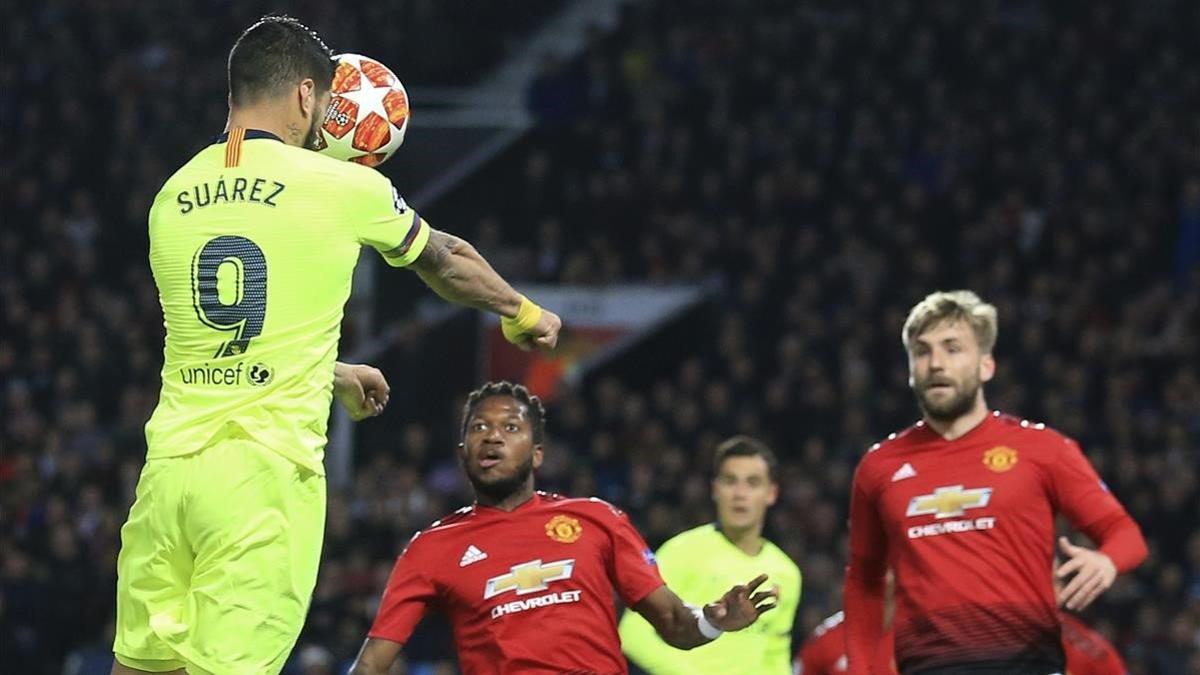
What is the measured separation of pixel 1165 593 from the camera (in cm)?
1212

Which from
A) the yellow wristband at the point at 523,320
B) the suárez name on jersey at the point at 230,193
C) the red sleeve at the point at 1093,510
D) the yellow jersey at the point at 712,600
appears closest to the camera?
the suárez name on jersey at the point at 230,193

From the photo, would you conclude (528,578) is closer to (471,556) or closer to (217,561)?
(471,556)

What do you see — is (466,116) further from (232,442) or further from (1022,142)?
(232,442)

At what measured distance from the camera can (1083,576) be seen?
Result: 17.9 feet

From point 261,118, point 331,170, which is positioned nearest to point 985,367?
point 331,170

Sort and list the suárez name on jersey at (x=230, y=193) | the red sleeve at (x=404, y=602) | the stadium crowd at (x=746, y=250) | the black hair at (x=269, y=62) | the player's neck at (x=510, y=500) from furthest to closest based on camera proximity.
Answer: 1. the stadium crowd at (x=746, y=250)
2. the player's neck at (x=510, y=500)
3. the red sleeve at (x=404, y=602)
4. the black hair at (x=269, y=62)
5. the suárez name on jersey at (x=230, y=193)

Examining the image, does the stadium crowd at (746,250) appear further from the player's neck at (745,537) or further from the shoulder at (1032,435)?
the shoulder at (1032,435)

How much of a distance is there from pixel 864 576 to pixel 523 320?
1.82m

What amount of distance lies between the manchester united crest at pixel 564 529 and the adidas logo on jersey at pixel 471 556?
21cm

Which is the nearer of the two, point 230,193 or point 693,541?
point 230,193

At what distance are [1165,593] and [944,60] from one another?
27.3 feet

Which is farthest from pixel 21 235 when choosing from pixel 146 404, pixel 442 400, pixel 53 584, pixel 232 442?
pixel 232 442

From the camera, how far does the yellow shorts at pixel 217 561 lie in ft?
15.3

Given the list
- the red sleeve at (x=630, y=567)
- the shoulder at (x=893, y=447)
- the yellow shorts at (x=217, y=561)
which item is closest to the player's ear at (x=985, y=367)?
the shoulder at (x=893, y=447)
